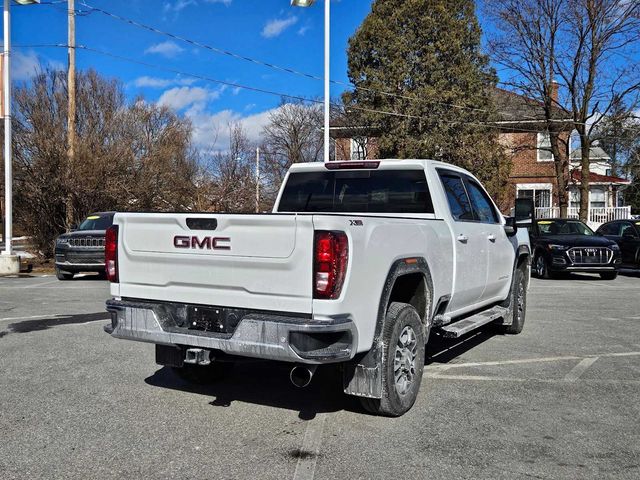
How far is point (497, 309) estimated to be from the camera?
7012 mm

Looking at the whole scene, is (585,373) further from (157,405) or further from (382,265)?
(157,405)

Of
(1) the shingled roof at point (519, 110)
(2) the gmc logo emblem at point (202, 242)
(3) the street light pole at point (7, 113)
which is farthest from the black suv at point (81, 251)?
(1) the shingled roof at point (519, 110)

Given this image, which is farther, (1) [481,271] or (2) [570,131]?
(2) [570,131]

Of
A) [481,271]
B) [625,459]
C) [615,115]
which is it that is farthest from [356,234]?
[615,115]

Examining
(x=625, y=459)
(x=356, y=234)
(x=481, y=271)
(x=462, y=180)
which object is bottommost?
(x=625, y=459)

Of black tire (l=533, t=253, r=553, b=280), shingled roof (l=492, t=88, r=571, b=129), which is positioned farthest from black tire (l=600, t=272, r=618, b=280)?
shingled roof (l=492, t=88, r=571, b=129)

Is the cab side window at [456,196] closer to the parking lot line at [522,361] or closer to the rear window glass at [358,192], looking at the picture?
the rear window glass at [358,192]

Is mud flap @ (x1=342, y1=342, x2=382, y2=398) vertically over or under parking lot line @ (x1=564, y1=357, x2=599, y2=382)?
over

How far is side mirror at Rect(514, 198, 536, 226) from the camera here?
6957mm

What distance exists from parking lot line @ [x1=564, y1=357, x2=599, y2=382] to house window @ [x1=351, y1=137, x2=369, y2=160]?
987 inches

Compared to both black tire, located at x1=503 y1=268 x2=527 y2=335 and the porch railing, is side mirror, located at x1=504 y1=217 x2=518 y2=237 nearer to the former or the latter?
black tire, located at x1=503 y1=268 x2=527 y2=335

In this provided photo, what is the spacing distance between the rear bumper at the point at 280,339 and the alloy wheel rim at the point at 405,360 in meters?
0.77

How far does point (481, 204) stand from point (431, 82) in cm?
2135

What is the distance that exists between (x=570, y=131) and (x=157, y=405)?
88.4 ft
